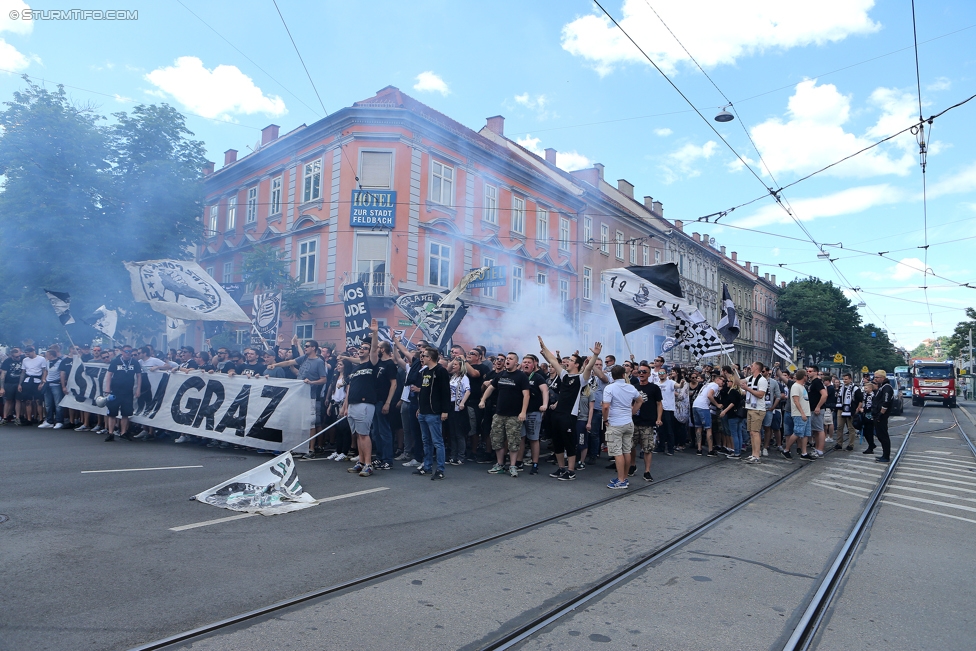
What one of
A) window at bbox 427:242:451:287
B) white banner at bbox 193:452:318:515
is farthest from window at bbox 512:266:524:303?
white banner at bbox 193:452:318:515

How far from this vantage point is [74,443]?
33.5 ft

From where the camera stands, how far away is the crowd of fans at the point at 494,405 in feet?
27.2

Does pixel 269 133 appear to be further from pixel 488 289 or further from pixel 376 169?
pixel 488 289

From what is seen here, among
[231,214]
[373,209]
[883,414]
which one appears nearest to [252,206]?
[231,214]

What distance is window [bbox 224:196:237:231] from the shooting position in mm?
28975

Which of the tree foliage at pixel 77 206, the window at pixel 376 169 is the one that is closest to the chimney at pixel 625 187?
the window at pixel 376 169

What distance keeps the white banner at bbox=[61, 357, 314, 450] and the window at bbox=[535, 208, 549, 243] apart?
1933 centimetres

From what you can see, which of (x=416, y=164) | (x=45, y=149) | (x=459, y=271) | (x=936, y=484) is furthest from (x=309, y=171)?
(x=936, y=484)

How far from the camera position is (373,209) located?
887 inches

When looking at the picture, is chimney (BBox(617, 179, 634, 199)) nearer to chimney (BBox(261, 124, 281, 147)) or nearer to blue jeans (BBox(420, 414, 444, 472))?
chimney (BBox(261, 124, 281, 147))

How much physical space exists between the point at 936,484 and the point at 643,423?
4314 millimetres

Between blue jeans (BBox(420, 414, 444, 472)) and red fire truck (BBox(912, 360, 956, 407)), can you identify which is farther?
red fire truck (BBox(912, 360, 956, 407))

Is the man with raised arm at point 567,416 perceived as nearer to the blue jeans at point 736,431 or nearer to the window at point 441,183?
the blue jeans at point 736,431

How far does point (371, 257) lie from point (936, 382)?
36.5 meters
